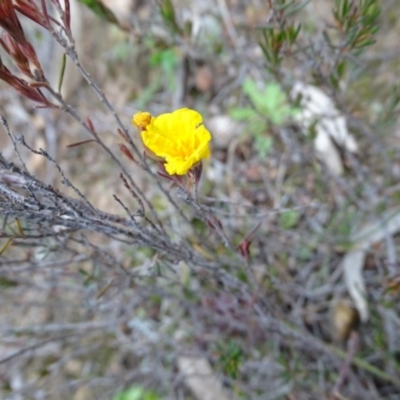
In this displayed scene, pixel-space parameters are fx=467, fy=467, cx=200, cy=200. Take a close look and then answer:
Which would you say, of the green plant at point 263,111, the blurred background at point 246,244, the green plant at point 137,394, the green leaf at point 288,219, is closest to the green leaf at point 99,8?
the blurred background at point 246,244

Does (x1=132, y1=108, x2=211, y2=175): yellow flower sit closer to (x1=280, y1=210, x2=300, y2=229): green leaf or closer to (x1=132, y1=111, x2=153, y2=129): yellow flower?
(x1=132, y1=111, x2=153, y2=129): yellow flower

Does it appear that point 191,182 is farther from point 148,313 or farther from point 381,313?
point 148,313

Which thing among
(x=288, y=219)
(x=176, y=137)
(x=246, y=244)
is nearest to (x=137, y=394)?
(x=288, y=219)

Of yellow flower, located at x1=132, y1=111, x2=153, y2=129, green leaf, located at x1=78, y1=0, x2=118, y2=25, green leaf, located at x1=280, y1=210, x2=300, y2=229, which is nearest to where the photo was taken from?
yellow flower, located at x1=132, y1=111, x2=153, y2=129

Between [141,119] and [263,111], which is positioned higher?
[263,111]

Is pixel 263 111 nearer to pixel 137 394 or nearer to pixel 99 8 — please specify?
pixel 99 8

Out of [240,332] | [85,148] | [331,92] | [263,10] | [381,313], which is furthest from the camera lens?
[85,148]

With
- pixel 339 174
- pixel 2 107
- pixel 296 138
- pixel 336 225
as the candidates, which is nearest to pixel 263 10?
pixel 296 138

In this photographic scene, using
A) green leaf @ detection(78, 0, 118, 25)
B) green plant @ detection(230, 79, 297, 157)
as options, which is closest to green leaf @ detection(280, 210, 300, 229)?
green plant @ detection(230, 79, 297, 157)
